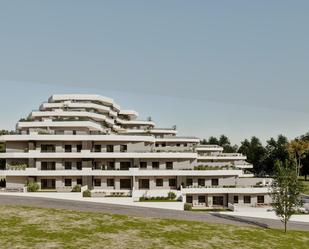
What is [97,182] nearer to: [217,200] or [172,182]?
[172,182]

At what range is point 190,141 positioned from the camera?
85.2 meters

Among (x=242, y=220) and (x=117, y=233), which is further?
(x=242, y=220)

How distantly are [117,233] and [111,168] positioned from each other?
2855 cm

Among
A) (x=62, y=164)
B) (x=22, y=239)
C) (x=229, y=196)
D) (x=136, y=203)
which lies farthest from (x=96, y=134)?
(x=22, y=239)

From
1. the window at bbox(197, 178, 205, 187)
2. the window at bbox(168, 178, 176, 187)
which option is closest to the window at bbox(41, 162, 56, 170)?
the window at bbox(168, 178, 176, 187)

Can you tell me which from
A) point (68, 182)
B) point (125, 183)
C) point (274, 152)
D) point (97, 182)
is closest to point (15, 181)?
point (68, 182)

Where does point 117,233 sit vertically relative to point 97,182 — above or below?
below

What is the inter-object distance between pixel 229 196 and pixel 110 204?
68.2 feet

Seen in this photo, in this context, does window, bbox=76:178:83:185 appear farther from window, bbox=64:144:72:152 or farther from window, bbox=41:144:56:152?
window, bbox=41:144:56:152

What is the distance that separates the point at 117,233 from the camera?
31.3m

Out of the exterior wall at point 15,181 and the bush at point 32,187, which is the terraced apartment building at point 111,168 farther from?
the bush at point 32,187

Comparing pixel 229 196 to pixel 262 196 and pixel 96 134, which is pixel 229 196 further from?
pixel 96 134

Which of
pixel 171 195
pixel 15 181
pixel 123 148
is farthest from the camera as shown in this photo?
pixel 123 148

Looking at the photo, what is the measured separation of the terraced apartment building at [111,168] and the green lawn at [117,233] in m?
18.0
